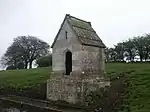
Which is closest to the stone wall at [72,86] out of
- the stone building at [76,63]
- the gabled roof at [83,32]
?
the stone building at [76,63]

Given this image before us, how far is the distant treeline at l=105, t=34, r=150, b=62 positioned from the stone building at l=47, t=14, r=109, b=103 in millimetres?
36093

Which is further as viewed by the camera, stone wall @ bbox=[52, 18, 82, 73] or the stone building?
stone wall @ bbox=[52, 18, 82, 73]

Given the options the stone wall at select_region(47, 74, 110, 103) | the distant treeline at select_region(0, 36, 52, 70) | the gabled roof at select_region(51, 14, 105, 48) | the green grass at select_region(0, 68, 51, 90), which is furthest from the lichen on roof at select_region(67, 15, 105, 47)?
the distant treeline at select_region(0, 36, 52, 70)

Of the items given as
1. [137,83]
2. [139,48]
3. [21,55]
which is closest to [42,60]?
[21,55]

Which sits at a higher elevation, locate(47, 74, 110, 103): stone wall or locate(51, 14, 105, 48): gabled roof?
locate(51, 14, 105, 48): gabled roof

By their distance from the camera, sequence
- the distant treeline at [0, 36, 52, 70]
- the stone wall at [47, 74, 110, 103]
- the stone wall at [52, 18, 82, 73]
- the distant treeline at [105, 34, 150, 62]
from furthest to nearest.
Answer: the distant treeline at [0, 36, 52, 70], the distant treeline at [105, 34, 150, 62], the stone wall at [52, 18, 82, 73], the stone wall at [47, 74, 110, 103]

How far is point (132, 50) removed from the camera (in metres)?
56.4

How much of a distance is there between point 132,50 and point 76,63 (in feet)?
136

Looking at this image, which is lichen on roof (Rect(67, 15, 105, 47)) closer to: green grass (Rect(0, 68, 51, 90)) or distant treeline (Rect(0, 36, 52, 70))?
green grass (Rect(0, 68, 51, 90))

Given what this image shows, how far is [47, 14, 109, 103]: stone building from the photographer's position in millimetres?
16984

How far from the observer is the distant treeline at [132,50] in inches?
2094

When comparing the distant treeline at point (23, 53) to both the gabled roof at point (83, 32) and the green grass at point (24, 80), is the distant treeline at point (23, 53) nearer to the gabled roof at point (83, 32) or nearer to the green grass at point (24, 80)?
the green grass at point (24, 80)

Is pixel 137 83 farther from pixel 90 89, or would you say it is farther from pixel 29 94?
pixel 29 94

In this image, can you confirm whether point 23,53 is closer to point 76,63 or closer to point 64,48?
point 64,48
